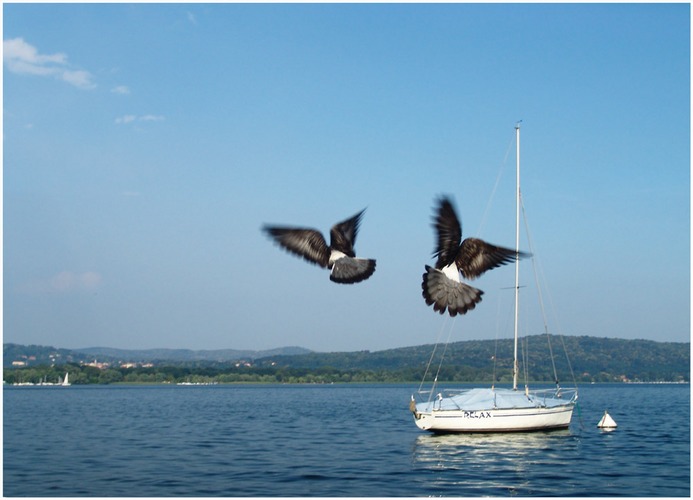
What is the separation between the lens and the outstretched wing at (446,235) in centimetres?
685

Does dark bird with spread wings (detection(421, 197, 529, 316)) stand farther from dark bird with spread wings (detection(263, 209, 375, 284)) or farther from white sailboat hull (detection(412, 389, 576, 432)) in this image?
white sailboat hull (detection(412, 389, 576, 432))

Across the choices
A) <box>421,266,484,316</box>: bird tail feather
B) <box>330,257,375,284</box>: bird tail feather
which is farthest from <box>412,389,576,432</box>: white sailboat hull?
<box>330,257,375,284</box>: bird tail feather

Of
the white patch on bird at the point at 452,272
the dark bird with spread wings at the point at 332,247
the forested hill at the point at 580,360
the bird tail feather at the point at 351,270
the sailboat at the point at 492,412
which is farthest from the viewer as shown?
the forested hill at the point at 580,360

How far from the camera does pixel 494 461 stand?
39250 millimetres

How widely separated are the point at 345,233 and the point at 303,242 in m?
0.33

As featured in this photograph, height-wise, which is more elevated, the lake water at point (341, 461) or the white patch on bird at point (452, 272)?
the white patch on bird at point (452, 272)

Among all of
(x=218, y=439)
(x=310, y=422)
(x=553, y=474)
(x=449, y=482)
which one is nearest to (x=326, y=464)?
(x=449, y=482)

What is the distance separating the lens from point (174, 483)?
35.0 m

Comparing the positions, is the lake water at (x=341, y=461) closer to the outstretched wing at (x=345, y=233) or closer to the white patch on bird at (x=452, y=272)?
the white patch on bird at (x=452, y=272)

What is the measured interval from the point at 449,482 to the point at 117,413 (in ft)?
212

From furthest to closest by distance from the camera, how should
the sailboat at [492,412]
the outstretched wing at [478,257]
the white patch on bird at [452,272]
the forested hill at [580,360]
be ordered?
the forested hill at [580,360] → the sailboat at [492,412] → the outstretched wing at [478,257] → the white patch on bird at [452,272]

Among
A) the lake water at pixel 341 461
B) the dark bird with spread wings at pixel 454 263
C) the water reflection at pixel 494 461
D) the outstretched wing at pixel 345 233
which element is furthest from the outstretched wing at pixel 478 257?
the water reflection at pixel 494 461

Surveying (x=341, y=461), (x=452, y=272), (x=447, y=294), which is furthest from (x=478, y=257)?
(x=341, y=461)

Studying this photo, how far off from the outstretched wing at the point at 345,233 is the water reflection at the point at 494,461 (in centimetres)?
2668
